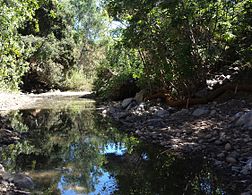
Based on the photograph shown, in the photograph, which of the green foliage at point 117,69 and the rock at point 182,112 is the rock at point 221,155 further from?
the green foliage at point 117,69

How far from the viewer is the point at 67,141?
930 centimetres

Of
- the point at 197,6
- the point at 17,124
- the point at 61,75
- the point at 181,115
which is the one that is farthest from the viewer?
the point at 61,75

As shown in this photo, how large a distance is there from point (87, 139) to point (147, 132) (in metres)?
1.71

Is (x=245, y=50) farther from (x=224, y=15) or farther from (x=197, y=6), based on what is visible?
(x=197, y=6)

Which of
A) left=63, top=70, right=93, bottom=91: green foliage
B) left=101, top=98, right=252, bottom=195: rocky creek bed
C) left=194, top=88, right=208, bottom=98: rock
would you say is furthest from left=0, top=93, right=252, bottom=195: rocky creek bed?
left=63, top=70, right=93, bottom=91: green foliage

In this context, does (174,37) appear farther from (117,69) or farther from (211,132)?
(117,69)

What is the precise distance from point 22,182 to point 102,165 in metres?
1.97

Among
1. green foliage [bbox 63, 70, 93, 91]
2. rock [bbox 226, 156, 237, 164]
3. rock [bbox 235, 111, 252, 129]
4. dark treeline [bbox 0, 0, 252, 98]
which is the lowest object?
green foliage [bbox 63, 70, 93, 91]

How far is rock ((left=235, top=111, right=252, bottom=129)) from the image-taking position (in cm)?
734

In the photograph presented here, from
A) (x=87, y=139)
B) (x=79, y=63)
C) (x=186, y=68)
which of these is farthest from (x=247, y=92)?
(x=79, y=63)

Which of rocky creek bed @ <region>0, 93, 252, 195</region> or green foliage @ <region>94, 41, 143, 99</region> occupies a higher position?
green foliage @ <region>94, 41, 143, 99</region>

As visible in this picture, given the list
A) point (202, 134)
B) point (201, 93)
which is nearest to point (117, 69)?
point (201, 93)

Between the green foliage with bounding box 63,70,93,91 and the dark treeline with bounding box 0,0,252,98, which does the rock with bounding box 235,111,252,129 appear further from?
the green foliage with bounding box 63,70,93,91

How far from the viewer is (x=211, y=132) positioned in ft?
25.8
